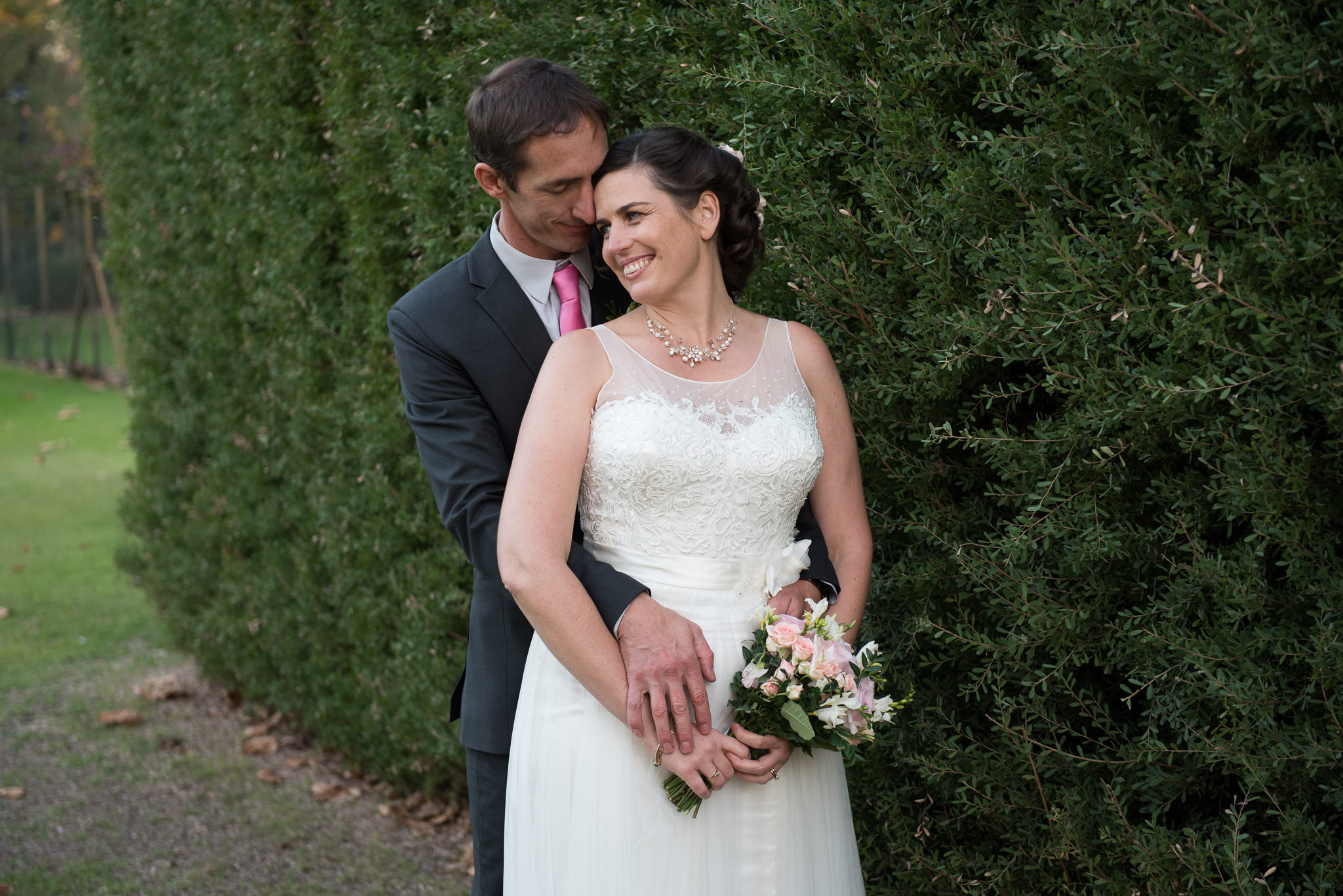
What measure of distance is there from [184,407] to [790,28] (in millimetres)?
5141

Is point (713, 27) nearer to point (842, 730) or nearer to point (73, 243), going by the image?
point (842, 730)

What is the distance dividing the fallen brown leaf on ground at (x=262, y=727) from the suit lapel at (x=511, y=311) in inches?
168

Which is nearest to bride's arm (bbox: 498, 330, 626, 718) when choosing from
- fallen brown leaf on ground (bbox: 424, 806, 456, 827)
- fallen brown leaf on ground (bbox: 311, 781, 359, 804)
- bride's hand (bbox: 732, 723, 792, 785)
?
bride's hand (bbox: 732, 723, 792, 785)

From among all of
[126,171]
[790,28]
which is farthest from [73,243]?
[790,28]

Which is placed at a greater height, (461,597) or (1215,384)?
(1215,384)

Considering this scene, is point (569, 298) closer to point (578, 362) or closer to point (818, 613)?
point (578, 362)

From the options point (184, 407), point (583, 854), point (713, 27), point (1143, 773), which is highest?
point (713, 27)

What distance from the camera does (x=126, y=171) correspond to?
6.91 meters

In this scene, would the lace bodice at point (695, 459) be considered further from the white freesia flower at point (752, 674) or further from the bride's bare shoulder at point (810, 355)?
the white freesia flower at point (752, 674)

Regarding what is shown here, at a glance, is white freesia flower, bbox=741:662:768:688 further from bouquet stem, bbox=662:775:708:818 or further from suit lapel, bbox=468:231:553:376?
suit lapel, bbox=468:231:553:376

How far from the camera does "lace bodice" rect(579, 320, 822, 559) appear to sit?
2.31 meters

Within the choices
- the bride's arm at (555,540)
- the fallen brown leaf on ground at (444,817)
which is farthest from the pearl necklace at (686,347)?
the fallen brown leaf on ground at (444,817)

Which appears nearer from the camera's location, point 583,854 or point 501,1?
point 583,854

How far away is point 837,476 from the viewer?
2553 millimetres
